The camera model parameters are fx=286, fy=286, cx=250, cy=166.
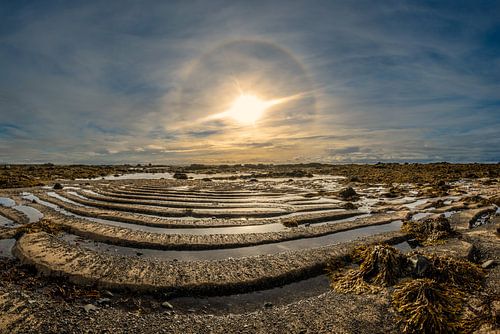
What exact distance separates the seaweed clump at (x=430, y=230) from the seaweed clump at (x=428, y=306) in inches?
201

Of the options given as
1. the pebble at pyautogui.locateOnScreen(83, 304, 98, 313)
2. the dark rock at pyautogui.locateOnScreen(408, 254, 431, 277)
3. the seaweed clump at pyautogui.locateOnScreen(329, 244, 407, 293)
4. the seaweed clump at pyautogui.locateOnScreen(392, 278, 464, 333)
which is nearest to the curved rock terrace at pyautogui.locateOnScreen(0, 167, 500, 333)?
the pebble at pyautogui.locateOnScreen(83, 304, 98, 313)

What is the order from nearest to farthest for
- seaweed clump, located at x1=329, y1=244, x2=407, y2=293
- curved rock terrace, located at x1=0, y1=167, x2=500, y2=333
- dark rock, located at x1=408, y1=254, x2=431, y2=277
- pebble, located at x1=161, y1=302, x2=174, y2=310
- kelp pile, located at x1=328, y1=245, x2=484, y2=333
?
kelp pile, located at x1=328, y1=245, x2=484, y2=333 < curved rock terrace, located at x1=0, y1=167, x2=500, y2=333 < pebble, located at x1=161, y1=302, x2=174, y2=310 < seaweed clump, located at x1=329, y1=244, x2=407, y2=293 < dark rock, located at x1=408, y1=254, x2=431, y2=277

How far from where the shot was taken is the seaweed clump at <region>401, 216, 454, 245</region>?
11.7 m

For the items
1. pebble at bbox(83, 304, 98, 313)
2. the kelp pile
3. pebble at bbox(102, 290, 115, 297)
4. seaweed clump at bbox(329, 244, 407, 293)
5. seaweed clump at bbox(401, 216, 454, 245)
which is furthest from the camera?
seaweed clump at bbox(401, 216, 454, 245)

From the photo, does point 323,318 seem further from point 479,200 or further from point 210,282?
point 479,200

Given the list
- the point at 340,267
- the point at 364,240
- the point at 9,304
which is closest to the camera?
the point at 9,304

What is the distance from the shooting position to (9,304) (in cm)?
648

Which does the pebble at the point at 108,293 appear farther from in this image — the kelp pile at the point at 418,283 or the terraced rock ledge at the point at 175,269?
the kelp pile at the point at 418,283

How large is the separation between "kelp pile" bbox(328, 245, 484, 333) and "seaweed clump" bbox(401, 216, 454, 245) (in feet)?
11.0

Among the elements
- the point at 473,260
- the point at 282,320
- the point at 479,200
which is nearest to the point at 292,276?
the point at 282,320

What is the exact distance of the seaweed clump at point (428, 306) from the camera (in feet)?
18.9

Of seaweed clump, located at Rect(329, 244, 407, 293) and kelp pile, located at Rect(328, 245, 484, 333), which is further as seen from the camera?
seaweed clump, located at Rect(329, 244, 407, 293)

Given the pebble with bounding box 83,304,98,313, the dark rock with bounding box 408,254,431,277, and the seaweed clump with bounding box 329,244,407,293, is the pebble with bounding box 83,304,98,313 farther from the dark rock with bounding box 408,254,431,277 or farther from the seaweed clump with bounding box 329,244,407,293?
the dark rock with bounding box 408,254,431,277

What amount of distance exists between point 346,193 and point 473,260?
15.0m
